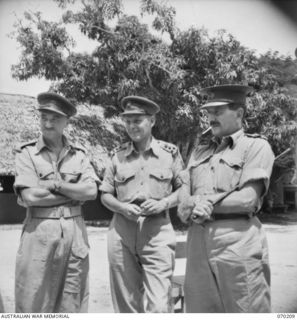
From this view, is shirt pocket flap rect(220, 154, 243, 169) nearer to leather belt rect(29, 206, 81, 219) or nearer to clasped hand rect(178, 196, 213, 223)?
clasped hand rect(178, 196, 213, 223)

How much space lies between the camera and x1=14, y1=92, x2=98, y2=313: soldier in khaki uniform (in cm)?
311

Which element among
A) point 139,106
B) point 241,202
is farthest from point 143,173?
point 241,202

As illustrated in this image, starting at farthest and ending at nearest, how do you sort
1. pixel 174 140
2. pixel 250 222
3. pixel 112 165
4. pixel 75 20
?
pixel 174 140 < pixel 75 20 < pixel 112 165 < pixel 250 222

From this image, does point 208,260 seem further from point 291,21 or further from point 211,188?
point 291,21

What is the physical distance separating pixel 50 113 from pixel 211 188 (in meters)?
1.36

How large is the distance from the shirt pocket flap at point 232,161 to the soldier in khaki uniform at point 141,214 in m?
0.65

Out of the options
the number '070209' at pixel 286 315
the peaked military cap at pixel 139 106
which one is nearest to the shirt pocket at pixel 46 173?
the peaked military cap at pixel 139 106

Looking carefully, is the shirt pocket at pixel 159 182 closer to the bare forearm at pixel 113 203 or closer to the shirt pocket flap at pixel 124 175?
the shirt pocket flap at pixel 124 175

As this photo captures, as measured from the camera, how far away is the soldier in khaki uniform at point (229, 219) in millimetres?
2695

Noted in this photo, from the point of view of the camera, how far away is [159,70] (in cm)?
875

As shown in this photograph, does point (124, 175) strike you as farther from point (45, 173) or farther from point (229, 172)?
point (229, 172)

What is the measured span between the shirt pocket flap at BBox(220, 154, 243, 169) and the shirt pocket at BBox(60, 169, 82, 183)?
1144mm

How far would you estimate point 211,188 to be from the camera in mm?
2902

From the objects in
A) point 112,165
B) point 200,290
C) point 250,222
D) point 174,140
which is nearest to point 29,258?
point 112,165
